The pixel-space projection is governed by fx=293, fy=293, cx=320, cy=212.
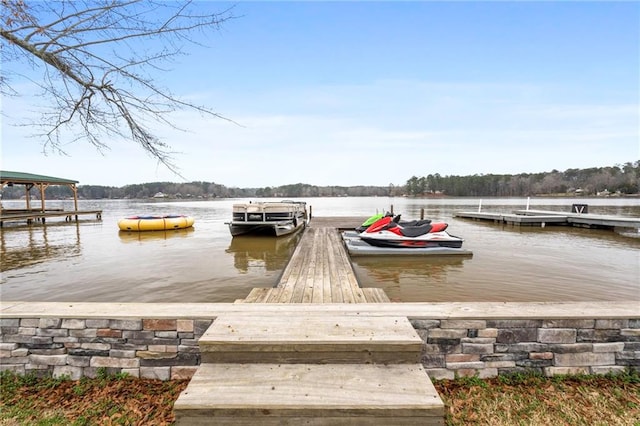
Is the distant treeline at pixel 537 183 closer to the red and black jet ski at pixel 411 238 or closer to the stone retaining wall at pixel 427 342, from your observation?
the red and black jet ski at pixel 411 238

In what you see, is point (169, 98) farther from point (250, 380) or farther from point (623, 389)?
point (623, 389)

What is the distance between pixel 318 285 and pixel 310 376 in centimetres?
288

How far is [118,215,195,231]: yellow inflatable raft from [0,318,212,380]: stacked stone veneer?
16.0 meters

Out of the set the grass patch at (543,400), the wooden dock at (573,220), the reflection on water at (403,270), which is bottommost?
the reflection on water at (403,270)

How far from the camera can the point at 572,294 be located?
6133 mm

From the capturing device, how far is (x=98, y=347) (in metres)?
2.96

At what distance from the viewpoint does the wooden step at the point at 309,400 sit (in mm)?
1933

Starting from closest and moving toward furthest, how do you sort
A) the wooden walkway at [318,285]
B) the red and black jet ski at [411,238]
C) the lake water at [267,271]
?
1. the wooden walkway at [318,285]
2. the lake water at [267,271]
3. the red and black jet ski at [411,238]

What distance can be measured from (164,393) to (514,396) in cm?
323

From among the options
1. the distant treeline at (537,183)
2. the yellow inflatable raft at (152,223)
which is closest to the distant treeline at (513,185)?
the distant treeline at (537,183)

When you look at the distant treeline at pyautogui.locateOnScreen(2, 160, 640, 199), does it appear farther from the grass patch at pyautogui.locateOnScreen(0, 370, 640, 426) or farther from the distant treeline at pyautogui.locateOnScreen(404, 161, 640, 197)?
the grass patch at pyautogui.locateOnScreen(0, 370, 640, 426)

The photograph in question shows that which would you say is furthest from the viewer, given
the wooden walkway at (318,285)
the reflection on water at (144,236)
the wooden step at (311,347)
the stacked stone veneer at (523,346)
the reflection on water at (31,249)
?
the reflection on water at (144,236)

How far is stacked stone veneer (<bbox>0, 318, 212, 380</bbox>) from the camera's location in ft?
9.60

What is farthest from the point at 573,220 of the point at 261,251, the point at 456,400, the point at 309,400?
the point at 309,400
